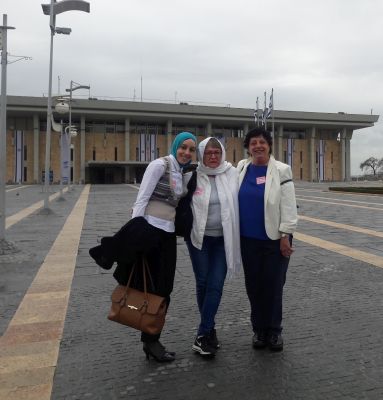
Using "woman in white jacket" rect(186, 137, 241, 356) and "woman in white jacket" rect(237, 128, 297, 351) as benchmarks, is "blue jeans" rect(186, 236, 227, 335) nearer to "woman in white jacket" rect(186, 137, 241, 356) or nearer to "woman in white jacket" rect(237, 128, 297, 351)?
"woman in white jacket" rect(186, 137, 241, 356)

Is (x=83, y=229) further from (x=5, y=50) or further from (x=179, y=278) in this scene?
(x=179, y=278)

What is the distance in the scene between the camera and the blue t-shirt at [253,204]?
11.6 ft

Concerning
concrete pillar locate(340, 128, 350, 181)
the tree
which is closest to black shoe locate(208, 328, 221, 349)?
concrete pillar locate(340, 128, 350, 181)

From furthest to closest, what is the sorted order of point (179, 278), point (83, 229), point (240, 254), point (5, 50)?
point (83, 229) → point (5, 50) → point (179, 278) → point (240, 254)

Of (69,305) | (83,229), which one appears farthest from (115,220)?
(69,305)

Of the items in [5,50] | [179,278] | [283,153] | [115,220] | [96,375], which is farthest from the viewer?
[283,153]

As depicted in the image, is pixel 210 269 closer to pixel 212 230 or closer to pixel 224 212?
pixel 212 230

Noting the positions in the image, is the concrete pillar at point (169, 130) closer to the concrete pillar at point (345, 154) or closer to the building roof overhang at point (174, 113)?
the building roof overhang at point (174, 113)

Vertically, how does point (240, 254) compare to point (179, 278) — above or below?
above

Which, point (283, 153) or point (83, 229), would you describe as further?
point (283, 153)

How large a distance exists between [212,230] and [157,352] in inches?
38.7

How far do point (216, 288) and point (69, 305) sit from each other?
6.56 feet

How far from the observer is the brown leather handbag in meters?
3.26

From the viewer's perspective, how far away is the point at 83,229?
35.4 ft
